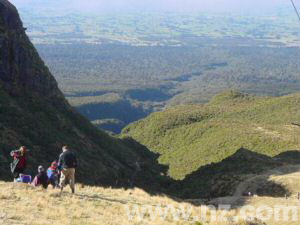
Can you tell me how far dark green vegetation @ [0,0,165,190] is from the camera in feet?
121

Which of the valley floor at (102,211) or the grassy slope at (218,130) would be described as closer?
the valley floor at (102,211)

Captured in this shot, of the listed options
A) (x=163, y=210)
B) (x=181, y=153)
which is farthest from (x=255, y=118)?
(x=163, y=210)

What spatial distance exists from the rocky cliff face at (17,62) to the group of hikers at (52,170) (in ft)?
81.9

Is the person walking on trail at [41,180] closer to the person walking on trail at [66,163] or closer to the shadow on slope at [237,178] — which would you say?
the person walking on trail at [66,163]

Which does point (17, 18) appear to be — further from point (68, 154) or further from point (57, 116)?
point (68, 154)

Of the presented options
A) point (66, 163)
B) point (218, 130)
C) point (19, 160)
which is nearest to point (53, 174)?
point (19, 160)

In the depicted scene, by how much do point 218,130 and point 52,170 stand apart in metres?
73.6

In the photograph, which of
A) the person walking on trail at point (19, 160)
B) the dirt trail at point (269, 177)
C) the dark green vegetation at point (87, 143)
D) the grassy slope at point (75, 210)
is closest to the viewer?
the grassy slope at point (75, 210)

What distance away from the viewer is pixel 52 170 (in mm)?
21719

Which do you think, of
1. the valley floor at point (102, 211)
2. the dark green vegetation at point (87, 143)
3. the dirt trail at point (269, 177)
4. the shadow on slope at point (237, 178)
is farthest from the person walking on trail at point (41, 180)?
the dirt trail at point (269, 177)

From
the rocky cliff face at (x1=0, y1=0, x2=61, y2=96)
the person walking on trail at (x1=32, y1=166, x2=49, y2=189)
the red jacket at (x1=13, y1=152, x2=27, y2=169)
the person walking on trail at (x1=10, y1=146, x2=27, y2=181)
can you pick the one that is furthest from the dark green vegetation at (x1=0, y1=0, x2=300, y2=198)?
the person walking on trail at (x1=32, y1=166, x2=49, y2=189)

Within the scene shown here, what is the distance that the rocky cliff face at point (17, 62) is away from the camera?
150ft

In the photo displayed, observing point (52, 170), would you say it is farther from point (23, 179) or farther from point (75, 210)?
point (75, 210)

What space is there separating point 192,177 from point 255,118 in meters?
64.2
